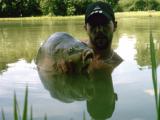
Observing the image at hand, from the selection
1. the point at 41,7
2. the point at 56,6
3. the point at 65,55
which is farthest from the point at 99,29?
the point at 56,6

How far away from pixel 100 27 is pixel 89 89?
44.4 inches

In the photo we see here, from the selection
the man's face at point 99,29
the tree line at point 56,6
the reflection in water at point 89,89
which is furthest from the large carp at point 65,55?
the tree line at point 56,6

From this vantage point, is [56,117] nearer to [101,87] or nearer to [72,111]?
[72,111]

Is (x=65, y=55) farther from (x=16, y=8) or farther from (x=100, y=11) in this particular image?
(x=16, y=8)

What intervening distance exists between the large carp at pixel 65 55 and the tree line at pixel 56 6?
43718 mm

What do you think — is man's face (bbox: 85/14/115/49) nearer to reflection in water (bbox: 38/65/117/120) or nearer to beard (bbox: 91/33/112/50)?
beard (bbox: 91/33/112/50)

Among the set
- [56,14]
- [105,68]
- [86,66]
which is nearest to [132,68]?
[105,68]

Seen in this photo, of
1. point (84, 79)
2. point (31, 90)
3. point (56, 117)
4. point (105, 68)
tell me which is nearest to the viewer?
point (56, 117)

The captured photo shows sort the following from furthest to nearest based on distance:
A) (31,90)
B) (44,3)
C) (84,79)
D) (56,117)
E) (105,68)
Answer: (44,3) < (105,68) < (84,79) < (31,90) < (56,117)

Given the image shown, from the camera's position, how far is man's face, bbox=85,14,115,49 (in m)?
4.14

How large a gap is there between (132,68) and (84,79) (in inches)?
29.8

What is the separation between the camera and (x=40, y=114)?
7.38 ft

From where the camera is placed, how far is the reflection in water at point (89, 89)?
2.36 m

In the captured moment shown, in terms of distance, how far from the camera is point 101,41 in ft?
14.0
